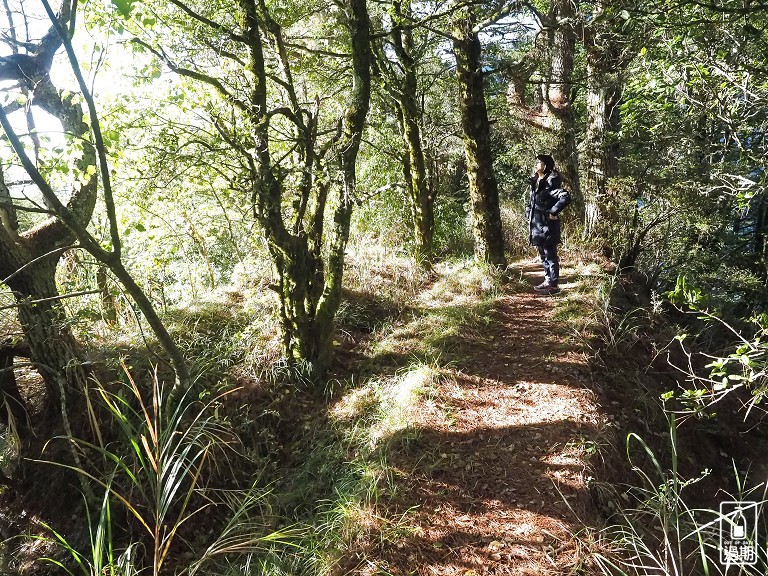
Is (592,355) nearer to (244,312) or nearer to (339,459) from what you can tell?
(339,459)

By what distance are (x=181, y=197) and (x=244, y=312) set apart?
67.3 inches

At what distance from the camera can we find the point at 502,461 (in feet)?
11.6

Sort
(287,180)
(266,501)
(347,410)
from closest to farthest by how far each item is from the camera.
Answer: (266,501) < (347,410) < (287,180)

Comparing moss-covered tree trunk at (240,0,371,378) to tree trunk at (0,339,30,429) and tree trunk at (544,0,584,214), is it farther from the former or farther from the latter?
tree trunk at (544,0,584,214)

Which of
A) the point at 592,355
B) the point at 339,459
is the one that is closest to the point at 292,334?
the point at 339,459

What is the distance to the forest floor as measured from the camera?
2834 mm

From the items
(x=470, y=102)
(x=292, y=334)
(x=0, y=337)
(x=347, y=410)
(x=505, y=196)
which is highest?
(x=470, y=102)

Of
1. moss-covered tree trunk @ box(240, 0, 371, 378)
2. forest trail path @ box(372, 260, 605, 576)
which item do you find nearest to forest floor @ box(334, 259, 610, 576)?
forest trail path @ box(372, 260, 605, 576)

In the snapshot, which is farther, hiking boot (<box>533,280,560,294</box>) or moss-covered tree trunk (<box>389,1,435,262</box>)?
moss-covered tree trunk (<box>389,1,435,262</box>)

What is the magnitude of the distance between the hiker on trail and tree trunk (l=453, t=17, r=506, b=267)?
23.6 inches

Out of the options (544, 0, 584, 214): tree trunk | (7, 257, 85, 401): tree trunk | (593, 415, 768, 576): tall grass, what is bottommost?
(593, 415, 768, 576): tall grass

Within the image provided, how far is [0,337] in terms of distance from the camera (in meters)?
4.18

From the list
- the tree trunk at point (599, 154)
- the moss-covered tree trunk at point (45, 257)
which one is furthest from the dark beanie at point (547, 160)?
the moss-covered tree trunk at point (45, 257)

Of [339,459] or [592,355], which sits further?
[592,355]
